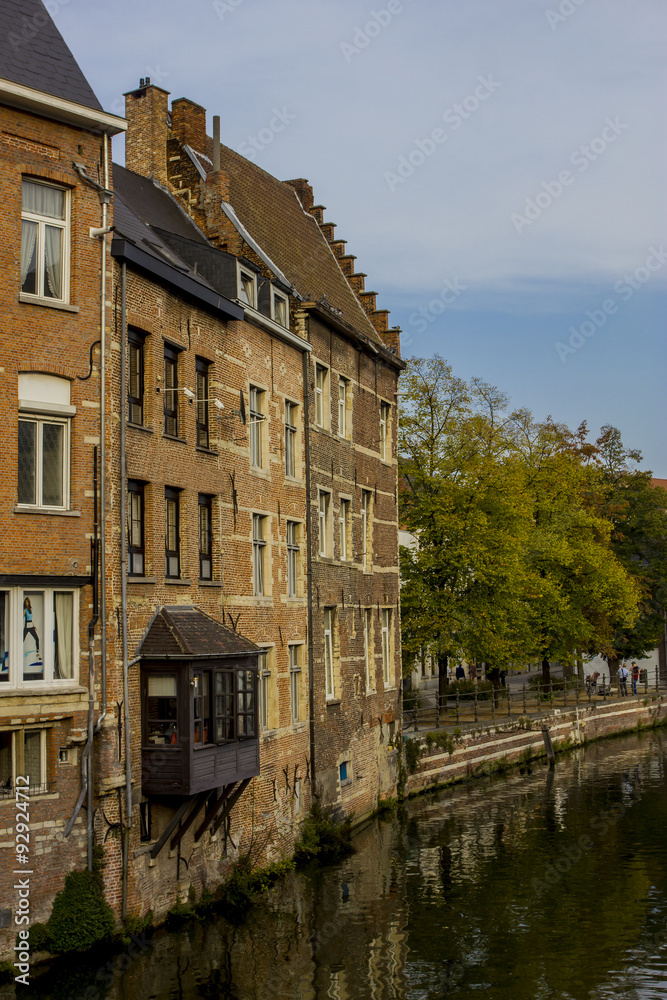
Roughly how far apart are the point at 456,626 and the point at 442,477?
506 cm

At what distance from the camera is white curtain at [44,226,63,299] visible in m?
15.1

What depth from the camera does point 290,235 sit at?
2700cm

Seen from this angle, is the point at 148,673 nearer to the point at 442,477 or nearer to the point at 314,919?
the point at 314,919

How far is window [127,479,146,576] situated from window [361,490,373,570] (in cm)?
1095

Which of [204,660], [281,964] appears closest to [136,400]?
[204,660]

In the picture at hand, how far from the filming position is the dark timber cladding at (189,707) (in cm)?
1568

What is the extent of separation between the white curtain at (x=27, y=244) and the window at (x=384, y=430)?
50.0 feet

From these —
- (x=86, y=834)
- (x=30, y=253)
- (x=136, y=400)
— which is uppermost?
(x=30, y=253)

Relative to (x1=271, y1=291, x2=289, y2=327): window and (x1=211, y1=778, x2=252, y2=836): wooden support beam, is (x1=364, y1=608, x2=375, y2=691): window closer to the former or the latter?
(x1=271, y1=291, x2=289, y2=327): window

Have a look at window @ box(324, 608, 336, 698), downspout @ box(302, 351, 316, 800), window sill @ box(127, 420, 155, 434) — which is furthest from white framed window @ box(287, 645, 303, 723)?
window sill @ box(127, 420, 155, 434)

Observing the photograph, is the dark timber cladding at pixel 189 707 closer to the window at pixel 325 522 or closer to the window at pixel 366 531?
the window at pixel 325 522

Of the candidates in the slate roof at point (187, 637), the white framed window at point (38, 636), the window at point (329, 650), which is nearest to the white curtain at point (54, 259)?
the white framed window at point (38, 636)

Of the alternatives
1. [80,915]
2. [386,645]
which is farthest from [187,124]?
[80,915]

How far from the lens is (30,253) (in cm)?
1491
